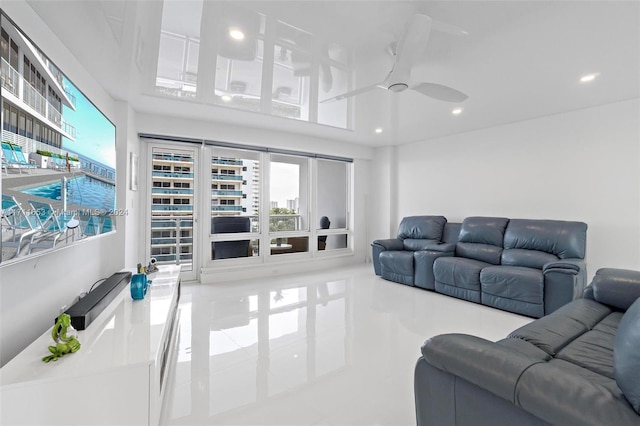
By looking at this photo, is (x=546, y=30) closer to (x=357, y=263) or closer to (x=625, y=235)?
(x=625, y=235)

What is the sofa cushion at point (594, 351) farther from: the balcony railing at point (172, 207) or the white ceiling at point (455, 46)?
the balcony railing at point (172, 207)

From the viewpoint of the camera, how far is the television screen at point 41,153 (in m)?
1.27

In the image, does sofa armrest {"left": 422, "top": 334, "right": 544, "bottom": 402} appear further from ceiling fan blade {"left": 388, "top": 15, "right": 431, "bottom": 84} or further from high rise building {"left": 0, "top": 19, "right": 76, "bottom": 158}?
high rise building {"left": 0, "top": 19, "right": 76, "bottom": 158}

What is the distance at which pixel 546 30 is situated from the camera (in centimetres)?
213

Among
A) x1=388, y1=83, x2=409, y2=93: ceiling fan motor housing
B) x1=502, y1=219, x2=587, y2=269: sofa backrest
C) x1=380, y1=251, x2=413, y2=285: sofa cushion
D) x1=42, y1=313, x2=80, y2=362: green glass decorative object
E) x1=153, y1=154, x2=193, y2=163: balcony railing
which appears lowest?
x1=380, y1=251, x2=413, y2=285: sofa cushion

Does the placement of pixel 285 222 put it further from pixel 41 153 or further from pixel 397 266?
pixel 41 153

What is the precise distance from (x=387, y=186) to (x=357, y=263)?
5.75 ft

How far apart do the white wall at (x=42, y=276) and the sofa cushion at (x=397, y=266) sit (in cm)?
378

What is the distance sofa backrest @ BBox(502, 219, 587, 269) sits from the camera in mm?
3504

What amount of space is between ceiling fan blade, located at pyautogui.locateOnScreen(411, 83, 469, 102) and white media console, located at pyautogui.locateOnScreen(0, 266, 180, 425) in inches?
106

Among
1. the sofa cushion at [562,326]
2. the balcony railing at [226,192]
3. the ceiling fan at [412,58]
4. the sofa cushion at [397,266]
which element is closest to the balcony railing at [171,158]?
the balcony railing at [226,192]

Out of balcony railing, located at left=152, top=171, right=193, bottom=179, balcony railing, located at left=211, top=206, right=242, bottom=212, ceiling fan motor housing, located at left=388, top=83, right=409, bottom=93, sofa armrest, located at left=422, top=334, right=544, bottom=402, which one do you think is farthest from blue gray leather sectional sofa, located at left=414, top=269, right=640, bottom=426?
balcony railing, located at left=152, top=171, right=193, bottom=179

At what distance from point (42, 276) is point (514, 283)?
13.7 ft

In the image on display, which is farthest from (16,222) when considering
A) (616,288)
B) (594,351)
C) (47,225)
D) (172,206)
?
(616,288)
